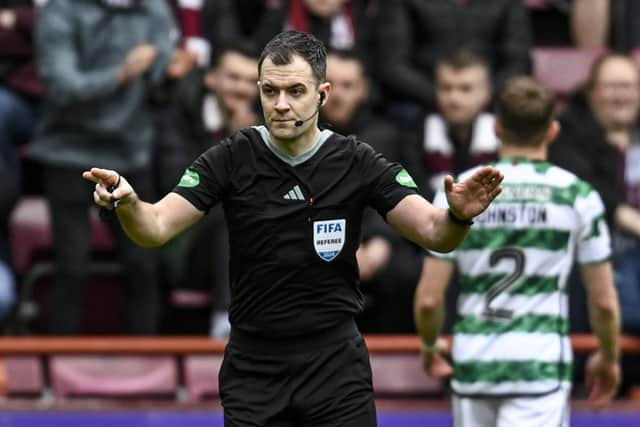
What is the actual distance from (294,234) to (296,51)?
0.55 meters

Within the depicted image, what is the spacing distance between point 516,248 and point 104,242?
3.44m

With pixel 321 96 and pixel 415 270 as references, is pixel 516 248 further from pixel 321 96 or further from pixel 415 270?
pixel 415 270

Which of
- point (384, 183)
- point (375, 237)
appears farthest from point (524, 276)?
point (375, 237)

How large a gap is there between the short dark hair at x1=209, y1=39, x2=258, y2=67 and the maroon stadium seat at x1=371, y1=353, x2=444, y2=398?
5.97 feet

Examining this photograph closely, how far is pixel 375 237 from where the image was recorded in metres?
7.61

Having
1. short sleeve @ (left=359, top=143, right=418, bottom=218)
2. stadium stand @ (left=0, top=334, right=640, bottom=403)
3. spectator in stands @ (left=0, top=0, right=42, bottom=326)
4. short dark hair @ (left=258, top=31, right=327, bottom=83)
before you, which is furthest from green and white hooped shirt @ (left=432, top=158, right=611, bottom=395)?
spectator in stands @ (left=0, top=0, right=42, bottom=326)

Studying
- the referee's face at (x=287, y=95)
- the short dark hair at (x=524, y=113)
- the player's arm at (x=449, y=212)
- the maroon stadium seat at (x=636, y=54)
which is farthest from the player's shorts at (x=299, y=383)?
the maroon stadium seat at (x=636, y=54)

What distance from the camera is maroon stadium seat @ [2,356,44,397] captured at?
7441mm

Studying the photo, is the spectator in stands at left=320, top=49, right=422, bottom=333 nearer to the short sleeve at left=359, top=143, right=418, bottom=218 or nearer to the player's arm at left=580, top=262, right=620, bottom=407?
the player's arm at left=580, top=262, right=620, bottom=407

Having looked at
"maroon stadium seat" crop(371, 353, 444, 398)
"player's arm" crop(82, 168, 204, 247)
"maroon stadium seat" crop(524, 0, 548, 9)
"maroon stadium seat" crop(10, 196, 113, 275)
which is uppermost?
"maroon stadium seat" crop(524, 0, 548, 9)

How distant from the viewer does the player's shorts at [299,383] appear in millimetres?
4332

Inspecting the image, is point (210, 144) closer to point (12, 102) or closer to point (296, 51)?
point (12, 102)

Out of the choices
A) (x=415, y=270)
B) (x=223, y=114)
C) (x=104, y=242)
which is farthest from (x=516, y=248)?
(x=104, y=242)

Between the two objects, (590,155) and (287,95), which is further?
(590,155)
